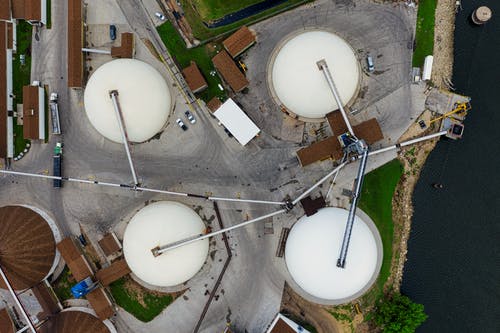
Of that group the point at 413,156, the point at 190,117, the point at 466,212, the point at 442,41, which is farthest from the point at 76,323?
the point at 442,41

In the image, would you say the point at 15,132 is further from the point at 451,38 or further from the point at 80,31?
the point at 451,38

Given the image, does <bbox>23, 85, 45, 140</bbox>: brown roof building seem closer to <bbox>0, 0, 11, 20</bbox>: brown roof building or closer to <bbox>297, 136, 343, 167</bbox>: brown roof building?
<bbox>0, 0, 11, 20</bbox>: brown roof building

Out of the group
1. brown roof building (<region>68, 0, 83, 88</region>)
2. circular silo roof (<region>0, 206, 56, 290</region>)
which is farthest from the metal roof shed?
circular silo roof (<region>0, 206, 56, 290</region>)

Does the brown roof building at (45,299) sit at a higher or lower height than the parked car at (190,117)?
lower

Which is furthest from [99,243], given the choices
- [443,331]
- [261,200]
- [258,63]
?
[443,331]

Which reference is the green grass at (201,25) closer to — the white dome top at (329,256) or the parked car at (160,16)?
the parked car at (160,16)

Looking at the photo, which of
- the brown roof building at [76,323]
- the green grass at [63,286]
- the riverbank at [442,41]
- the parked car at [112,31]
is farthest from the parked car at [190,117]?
the riverbank at [442,41]
